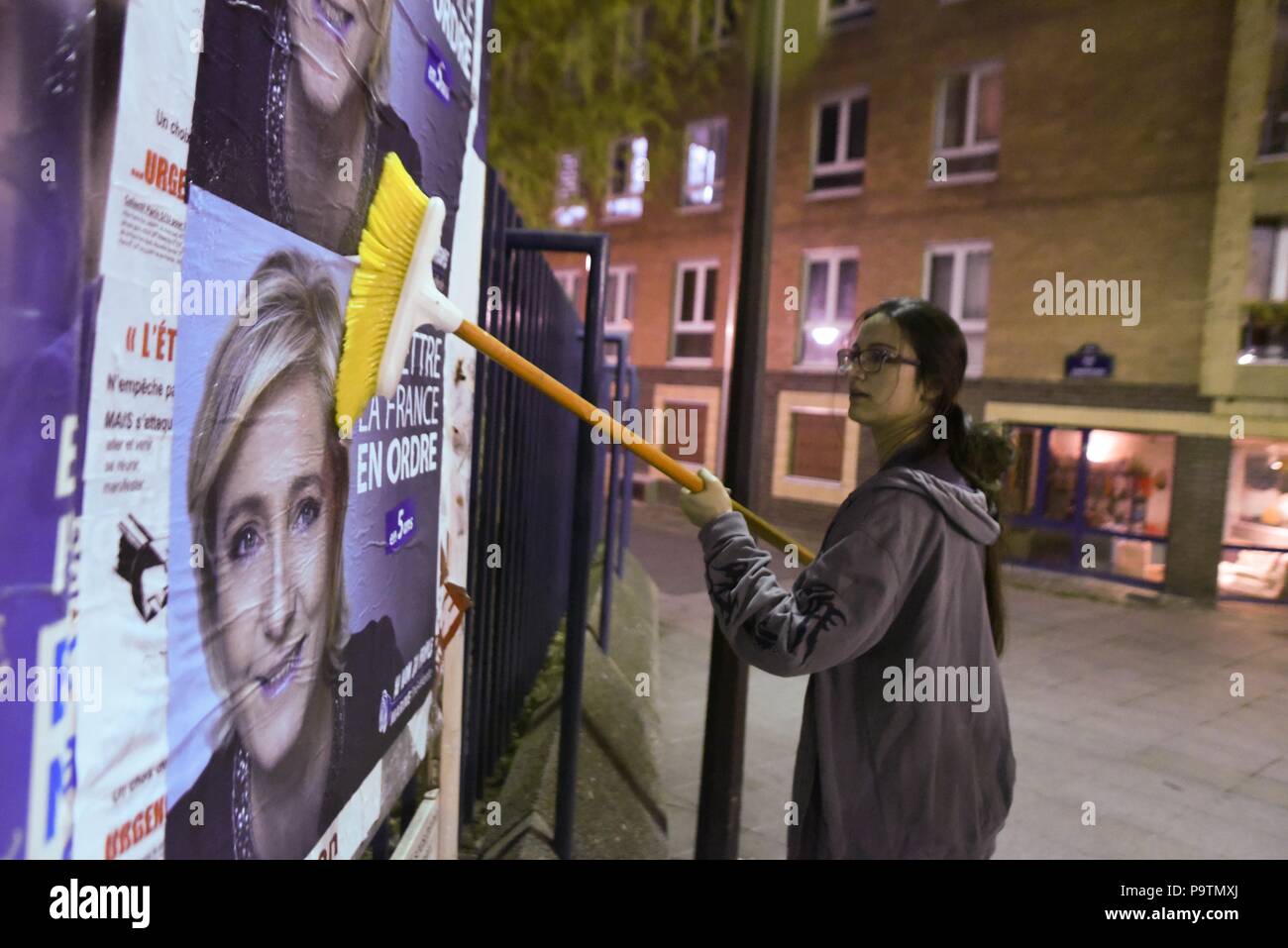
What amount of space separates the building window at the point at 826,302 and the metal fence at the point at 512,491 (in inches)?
497

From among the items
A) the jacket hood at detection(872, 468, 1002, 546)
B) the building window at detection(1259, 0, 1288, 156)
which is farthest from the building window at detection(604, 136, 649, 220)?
the jacket hood at detection(872, 468, 1002, 546)

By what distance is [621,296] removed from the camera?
20.0m

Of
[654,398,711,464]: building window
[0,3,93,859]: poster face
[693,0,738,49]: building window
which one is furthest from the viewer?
[654,398,711,464]: building window

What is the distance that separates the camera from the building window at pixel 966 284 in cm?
1492

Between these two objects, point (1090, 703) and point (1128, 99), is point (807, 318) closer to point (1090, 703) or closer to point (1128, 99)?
point (1128, 99)

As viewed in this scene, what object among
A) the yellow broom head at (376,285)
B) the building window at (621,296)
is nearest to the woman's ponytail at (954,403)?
the yellow broom head at (376,285)

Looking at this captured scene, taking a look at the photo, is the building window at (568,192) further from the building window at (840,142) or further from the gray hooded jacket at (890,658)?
the gray hooded jacket at (890,658)

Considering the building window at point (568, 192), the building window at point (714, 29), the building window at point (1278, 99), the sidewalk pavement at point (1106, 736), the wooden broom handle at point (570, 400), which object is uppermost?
the building window at point (714, 29)

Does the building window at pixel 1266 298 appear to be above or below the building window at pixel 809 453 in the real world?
above

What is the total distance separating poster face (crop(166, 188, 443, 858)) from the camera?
1272 mm

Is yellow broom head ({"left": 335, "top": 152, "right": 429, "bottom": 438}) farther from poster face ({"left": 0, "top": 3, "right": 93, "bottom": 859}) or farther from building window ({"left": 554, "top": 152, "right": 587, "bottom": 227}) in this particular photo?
building window ({"left": 554, "top": 152, "right": 587, "bottom": 227})

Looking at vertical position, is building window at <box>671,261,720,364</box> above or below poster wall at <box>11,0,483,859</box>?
above

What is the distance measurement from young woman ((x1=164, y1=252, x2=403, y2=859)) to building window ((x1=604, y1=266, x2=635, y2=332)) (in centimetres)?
1804

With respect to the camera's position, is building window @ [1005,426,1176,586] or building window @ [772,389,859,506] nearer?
building window @ [1005,426,1176,586]
